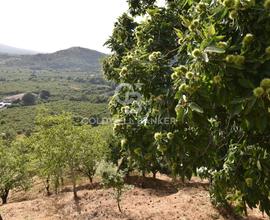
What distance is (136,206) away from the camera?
71.2 feet

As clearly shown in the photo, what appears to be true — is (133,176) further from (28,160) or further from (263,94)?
(263,94)

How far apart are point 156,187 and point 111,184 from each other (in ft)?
32.3

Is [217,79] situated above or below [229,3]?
below

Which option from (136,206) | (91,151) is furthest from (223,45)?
(91,151)

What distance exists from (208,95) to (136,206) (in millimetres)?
19060

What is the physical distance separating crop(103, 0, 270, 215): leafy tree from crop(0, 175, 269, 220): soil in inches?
495

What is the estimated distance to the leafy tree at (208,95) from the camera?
11.2 feet

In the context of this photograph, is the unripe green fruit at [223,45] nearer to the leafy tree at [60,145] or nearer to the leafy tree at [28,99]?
the leafy tree at [60,145]

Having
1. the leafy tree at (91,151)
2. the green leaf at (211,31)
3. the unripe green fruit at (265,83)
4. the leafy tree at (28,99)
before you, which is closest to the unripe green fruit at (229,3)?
the green leaf at (211,31)

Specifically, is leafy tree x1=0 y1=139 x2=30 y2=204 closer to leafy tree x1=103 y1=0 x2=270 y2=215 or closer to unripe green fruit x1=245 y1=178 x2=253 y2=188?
leafy tree x1=103 y1=0 x2=270 y2=215

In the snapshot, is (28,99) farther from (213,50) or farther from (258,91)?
(258,91)

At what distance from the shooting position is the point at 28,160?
31.7 metres

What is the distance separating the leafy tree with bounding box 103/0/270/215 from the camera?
3.43 meters

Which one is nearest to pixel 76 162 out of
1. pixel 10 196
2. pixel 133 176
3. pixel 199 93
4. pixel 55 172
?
pixel 55 172
